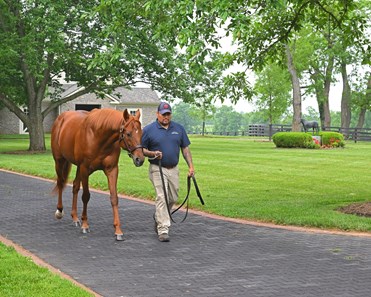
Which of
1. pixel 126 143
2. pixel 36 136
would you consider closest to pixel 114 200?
pixel 126 143

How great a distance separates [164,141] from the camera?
32.9ft

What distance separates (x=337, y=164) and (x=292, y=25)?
1171 cm

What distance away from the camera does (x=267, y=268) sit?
316 inches

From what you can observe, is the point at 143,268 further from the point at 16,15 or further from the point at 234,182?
the point at 16,15

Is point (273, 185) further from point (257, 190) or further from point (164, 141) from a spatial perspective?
point (164, 141)

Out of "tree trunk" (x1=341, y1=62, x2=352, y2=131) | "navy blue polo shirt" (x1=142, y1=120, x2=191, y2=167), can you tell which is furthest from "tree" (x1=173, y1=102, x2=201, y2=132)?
"navy blue polo shirt" (x1=142, y1=120, x2=191, y2=167)

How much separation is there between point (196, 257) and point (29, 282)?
2382 mm

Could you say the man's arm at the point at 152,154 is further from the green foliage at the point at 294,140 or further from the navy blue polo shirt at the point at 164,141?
the green foliage at the point at 294,140

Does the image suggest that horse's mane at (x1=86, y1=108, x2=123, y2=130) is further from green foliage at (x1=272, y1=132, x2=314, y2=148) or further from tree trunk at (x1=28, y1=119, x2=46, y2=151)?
green foliage at (x1=272, y1=132, x2=314, y2=148)

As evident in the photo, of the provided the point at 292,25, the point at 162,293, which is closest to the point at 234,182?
the point at 292,25

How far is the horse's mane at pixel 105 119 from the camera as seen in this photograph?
404 inches

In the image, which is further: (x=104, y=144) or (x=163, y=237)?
(x=104, y=144)

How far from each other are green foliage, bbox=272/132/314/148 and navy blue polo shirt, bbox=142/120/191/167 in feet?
92.6

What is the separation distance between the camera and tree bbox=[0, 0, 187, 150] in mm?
28922
